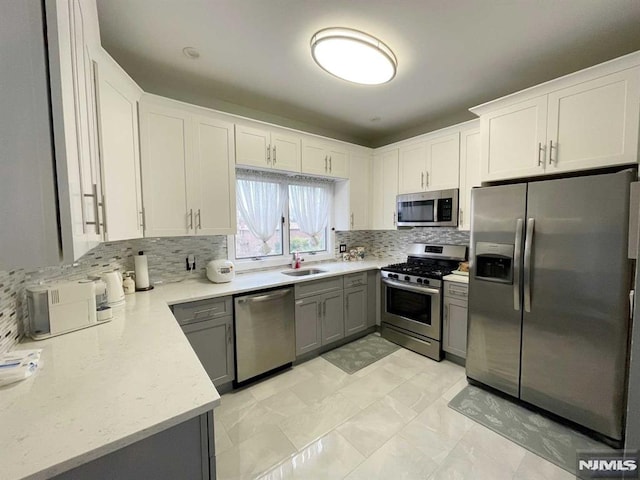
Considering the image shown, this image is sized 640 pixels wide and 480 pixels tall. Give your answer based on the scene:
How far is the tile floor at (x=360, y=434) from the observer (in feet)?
5.08

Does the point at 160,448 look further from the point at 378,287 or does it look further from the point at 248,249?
the point at 378,287

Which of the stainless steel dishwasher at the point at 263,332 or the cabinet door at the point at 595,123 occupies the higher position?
the cabinet door at the point at 595,123

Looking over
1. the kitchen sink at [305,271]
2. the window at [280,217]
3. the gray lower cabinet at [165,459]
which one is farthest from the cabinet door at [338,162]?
the gray lower cabinet at [165,459]

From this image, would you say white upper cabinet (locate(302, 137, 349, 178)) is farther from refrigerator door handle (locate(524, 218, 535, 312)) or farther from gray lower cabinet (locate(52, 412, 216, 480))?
gray lower cabinet (locate(52, 412, 216, 480))

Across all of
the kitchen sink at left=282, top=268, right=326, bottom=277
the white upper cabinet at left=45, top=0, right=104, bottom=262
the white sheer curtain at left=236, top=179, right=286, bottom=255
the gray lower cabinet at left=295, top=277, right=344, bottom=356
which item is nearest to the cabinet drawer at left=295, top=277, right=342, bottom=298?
the gray lower cabinet at left=295, top=277, right=344, bottom=356

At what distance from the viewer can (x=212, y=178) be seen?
7.76 ft

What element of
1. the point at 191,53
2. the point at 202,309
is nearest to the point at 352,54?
the point at 191,53

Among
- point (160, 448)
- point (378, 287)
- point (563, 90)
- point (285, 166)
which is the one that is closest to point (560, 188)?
point (563, 90)

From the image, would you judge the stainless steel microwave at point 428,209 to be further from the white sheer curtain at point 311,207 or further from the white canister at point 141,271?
the white canister at point 141,271

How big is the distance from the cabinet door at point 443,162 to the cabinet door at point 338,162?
97 cm

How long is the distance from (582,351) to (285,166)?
2.81 meters

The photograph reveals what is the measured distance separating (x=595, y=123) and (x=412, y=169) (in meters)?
1.59

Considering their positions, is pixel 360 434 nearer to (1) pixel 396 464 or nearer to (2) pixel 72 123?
(1) pixel 396 464

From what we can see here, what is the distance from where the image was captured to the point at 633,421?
0.71 meters
